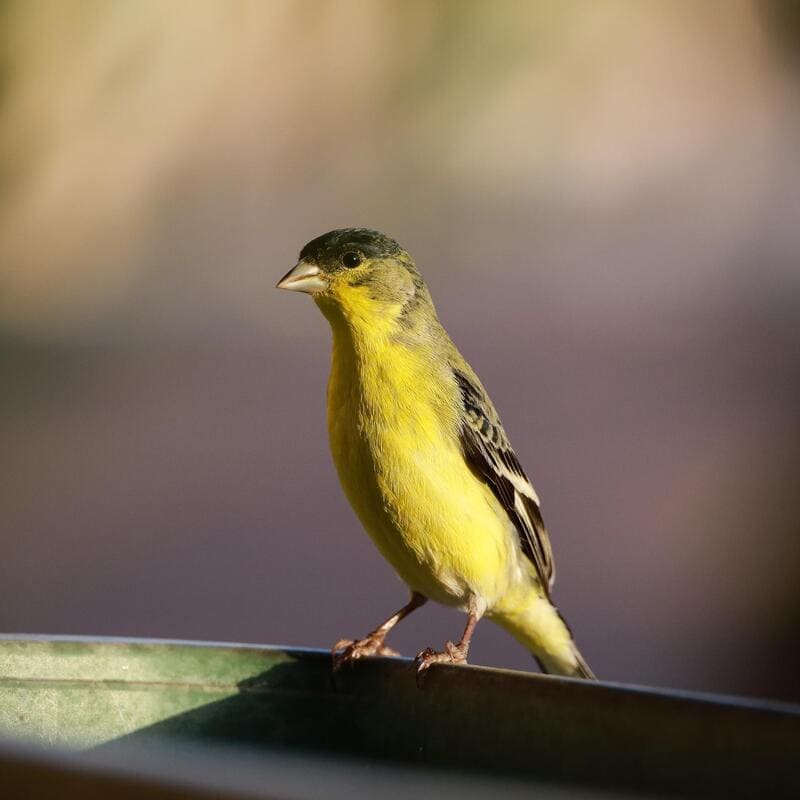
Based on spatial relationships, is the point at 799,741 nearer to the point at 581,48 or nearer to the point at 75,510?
the point at 75,510

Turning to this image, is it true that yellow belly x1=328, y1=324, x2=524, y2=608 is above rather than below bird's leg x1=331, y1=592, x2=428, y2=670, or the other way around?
above

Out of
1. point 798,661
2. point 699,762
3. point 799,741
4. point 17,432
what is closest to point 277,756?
point 699,762

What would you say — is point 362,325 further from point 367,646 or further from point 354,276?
point 367,646

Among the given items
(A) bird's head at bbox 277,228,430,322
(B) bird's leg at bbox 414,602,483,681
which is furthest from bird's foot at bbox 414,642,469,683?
(A) bird's head at bbox 277,228,430,322

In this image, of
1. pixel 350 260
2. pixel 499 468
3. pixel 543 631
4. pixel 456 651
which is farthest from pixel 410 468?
pixel 543 631

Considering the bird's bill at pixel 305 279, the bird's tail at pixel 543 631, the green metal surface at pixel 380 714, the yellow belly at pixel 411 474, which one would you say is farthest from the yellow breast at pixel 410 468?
the green metal surface at pixel 380 714

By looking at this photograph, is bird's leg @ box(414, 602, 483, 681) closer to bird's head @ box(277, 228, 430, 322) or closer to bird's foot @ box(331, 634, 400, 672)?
bird's foot @ box(331, 634, 400, 672)
